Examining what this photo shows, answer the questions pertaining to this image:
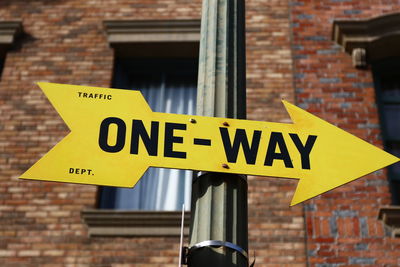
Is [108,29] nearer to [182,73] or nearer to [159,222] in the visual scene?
[182,73]

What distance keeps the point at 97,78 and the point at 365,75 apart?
355cm

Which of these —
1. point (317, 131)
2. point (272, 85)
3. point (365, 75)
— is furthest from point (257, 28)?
point (317, 131)

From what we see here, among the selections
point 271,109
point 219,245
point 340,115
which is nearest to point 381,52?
A: point 340,115

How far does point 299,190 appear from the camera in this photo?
3.80 meters

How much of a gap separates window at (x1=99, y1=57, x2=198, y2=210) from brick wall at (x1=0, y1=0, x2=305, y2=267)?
47 centimetres

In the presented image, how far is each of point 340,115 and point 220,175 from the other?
4941 mm

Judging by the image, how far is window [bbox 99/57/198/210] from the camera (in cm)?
844

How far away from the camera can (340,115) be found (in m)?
8.38

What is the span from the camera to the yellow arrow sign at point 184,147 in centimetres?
375

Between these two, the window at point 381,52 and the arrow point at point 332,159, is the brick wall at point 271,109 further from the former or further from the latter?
the arrow point at point 332,159

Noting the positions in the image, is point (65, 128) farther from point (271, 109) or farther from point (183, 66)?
point (271, 109)

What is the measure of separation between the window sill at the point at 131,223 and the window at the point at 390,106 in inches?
103

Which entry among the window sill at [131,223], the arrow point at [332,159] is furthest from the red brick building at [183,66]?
the arrow point at [332,159]

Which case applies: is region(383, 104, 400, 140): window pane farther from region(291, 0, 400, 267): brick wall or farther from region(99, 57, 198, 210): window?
region(99, 57, 198, 210): window
